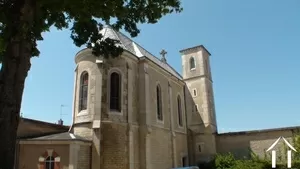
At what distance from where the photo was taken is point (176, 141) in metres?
25.4

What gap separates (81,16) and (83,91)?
11179mm

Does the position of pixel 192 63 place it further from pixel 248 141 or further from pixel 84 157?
pixel 84 157

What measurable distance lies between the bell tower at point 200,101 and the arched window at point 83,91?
12.7 meters

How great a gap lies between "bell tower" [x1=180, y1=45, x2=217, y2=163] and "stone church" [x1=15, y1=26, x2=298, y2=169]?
10 cm

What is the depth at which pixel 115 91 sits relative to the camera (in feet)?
66.8

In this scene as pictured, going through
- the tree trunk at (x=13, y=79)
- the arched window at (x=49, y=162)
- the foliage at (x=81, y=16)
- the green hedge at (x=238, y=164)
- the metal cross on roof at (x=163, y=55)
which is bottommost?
the green hedge at (x=238, y=164)

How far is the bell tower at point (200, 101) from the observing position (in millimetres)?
27744

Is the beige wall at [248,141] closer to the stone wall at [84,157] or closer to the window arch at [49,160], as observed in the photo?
the stone wall at [84,157]

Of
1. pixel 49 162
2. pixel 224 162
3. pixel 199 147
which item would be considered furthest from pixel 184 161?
pixel 49 162

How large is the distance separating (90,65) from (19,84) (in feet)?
39.8

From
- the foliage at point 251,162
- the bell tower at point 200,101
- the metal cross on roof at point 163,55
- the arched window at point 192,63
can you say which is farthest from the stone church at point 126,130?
the metal cross on roof at point 163,55

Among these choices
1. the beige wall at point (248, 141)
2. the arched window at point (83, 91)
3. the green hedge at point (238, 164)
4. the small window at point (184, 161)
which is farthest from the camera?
the small window at point (184, 161)

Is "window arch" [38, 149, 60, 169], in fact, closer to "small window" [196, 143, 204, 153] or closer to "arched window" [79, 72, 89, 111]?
"arched window" [79, 72, 89, 111]

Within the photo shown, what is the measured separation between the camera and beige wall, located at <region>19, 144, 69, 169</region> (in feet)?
55.3
